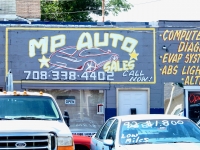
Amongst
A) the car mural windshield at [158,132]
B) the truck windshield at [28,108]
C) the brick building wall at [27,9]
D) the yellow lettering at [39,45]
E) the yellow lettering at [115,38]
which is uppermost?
the brick building wall at [27,9]

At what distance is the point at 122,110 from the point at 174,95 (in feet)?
7.56

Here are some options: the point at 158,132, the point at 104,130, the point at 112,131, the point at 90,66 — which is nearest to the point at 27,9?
the point at 90,66

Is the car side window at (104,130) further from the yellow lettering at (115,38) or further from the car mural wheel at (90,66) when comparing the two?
the yellow lettering at (115,38)

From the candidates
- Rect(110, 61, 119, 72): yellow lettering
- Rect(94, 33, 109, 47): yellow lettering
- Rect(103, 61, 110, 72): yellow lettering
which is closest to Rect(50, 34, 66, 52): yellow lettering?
Rect(94, 33, 109, 47): yellow lettering

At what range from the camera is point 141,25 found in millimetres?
22516

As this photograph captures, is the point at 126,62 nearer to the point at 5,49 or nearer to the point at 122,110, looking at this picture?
the point at 122,110

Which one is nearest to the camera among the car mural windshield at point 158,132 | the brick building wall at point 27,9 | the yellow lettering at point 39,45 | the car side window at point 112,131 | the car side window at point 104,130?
the car mural windshield at point 158,132

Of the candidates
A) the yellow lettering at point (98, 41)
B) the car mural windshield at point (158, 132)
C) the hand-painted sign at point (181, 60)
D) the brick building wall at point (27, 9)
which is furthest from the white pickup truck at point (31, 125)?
the brick building wall at point (27, 9)

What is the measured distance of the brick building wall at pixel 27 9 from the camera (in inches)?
1310

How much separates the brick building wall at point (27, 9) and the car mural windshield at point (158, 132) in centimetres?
2353

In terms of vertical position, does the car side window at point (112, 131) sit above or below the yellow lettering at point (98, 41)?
below

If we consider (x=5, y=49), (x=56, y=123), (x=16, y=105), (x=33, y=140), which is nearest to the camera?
(x=33, y=140)

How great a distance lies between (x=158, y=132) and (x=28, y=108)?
8.74ft

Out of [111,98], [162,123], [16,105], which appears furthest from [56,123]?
[111,98]
